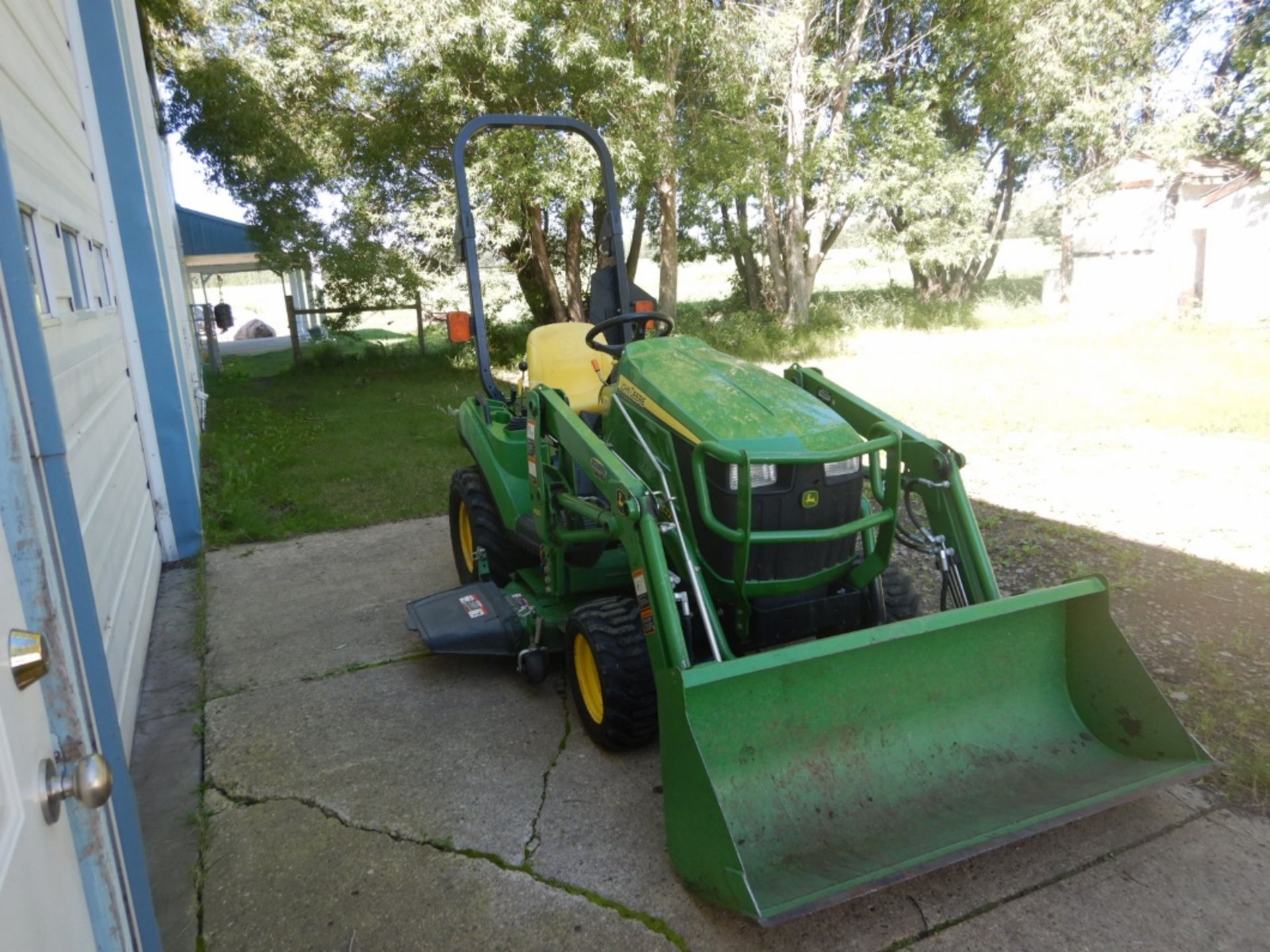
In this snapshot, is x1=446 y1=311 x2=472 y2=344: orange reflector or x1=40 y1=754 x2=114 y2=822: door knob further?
x1=446 y1=311 x2=472 y2=344: orange reflector

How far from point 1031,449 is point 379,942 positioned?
602 centimetres

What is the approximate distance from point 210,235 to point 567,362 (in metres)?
14.1

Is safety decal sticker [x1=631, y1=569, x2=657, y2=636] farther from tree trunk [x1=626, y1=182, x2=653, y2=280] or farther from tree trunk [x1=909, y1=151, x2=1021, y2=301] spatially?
Result: tree trunk [x1=909, y1=151, x2=1021, y2=301]

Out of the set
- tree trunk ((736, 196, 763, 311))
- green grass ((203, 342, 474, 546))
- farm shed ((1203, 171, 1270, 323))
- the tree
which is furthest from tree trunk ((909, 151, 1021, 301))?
green grass ((203, 342, 474, 546))

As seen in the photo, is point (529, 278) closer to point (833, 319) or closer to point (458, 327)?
point (833, 319)

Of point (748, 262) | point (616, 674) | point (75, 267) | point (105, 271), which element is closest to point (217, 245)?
point (748, 262)

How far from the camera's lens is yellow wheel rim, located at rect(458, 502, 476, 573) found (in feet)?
14.7

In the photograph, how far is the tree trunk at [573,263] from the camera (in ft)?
43.9

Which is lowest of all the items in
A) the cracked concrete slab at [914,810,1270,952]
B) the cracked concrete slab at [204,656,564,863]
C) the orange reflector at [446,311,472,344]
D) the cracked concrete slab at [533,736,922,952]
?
the cracked concrete slab at [914,810,1270,952]

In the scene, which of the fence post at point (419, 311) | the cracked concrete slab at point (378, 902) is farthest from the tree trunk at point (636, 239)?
the cracked concrete slab at point (378, 902)

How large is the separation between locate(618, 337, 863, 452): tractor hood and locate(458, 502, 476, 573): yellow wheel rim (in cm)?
151

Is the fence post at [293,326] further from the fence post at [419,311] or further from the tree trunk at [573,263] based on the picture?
the tree trunk at [573,263]

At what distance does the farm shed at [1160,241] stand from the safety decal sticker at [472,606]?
46.1 ft

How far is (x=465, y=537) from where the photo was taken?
14.9 ft
